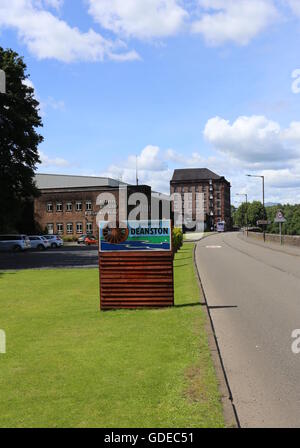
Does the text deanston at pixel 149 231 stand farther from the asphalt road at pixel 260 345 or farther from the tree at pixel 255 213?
the tree at pixel 255 213

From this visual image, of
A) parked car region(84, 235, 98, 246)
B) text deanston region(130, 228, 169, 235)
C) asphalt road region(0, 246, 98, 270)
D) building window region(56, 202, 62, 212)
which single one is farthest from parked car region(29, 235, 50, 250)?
text deanston region(130, 228, 169, 235)

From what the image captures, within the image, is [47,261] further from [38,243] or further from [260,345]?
[260,345]

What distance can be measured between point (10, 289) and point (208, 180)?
156953 millimetres

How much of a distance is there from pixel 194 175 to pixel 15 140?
5387 inches

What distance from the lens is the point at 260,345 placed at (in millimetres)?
7852

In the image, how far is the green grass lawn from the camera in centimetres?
483

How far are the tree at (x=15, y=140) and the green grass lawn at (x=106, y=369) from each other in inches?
1093

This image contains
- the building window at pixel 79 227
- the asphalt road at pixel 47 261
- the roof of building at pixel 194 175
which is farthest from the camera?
the roof of building at pixel 194 175

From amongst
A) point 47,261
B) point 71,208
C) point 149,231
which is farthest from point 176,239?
point 71,208

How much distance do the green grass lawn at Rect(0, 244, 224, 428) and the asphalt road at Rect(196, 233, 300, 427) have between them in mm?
409

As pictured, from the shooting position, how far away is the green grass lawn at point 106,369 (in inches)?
190

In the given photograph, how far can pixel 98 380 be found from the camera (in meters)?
5.99

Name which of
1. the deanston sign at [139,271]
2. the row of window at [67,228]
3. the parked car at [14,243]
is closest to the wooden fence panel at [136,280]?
the deanston sign at [139,271]
